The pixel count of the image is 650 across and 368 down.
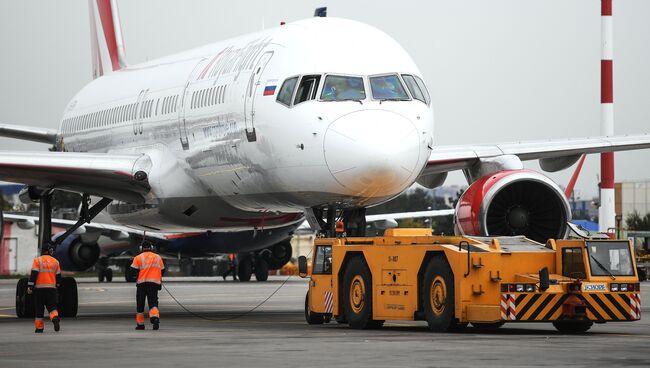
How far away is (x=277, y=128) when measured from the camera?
21.8 m

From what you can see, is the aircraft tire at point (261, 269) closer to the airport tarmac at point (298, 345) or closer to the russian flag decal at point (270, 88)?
the airport tarmac at point (298, 345)

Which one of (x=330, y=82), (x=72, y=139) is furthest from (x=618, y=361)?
(x=72, y=139)

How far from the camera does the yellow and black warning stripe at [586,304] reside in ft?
62.5

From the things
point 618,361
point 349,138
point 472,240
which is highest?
point 349,138

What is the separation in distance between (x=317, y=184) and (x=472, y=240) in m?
2.84

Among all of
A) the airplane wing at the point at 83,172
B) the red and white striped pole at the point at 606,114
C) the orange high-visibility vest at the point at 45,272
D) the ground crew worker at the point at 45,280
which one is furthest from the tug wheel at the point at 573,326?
the red and white striped pole at the point at 606,114

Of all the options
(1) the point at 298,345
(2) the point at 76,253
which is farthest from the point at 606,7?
(1) the point at 298,345

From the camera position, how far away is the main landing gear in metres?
25.8

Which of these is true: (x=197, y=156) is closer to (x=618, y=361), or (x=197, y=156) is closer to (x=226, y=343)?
(x=226, y=343)

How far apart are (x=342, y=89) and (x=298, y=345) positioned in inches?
226

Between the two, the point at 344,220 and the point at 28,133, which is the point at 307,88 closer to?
the point at 344,220

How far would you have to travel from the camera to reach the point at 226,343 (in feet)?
56.6

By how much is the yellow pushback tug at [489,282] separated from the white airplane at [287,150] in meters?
1.30

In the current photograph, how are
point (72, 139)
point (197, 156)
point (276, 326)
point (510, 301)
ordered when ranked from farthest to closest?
point (72, 139) → point (197, 156) → point (276, 326) → point (510, 301)
